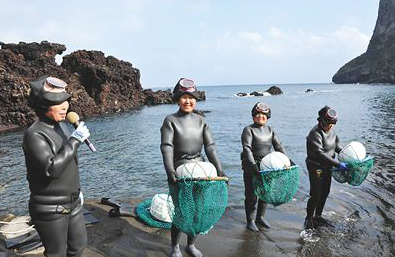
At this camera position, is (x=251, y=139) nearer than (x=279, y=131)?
Yes

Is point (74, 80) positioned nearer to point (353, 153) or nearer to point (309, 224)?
point (309, 224)

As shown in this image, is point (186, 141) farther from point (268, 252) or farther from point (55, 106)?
point (268, 252)

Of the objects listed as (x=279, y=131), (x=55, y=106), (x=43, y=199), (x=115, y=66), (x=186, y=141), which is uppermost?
(x=115, y=66)

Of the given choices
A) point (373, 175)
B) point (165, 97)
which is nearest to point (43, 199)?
point (373, 175)

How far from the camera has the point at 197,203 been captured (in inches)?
160

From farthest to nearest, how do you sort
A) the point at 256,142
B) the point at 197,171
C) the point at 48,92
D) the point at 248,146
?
the point at 256,142 → the point at 248,146 → the point at 197,171 → the point at 48,92

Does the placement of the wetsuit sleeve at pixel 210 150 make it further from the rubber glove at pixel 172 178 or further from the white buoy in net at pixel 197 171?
the rubber glove at pixel 172 178

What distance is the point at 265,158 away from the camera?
539 centimetres

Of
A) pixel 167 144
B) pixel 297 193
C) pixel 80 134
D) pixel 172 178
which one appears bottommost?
pixel 297 193

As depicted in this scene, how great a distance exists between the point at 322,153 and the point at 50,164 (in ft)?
15.1

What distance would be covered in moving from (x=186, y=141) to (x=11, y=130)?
26903 mm

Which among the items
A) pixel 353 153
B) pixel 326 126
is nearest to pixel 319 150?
pixel 326 126

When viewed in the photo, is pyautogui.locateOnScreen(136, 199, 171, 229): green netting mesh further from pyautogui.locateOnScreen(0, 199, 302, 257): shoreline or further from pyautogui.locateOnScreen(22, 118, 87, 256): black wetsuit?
pyautogui.locateOnScreen(22, 118, 87, 256): black wetsuit

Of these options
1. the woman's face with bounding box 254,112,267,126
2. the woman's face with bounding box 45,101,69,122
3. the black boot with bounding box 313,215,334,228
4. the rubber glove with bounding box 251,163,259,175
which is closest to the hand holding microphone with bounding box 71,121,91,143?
the woman's face with bounding box 45,101,69,122
